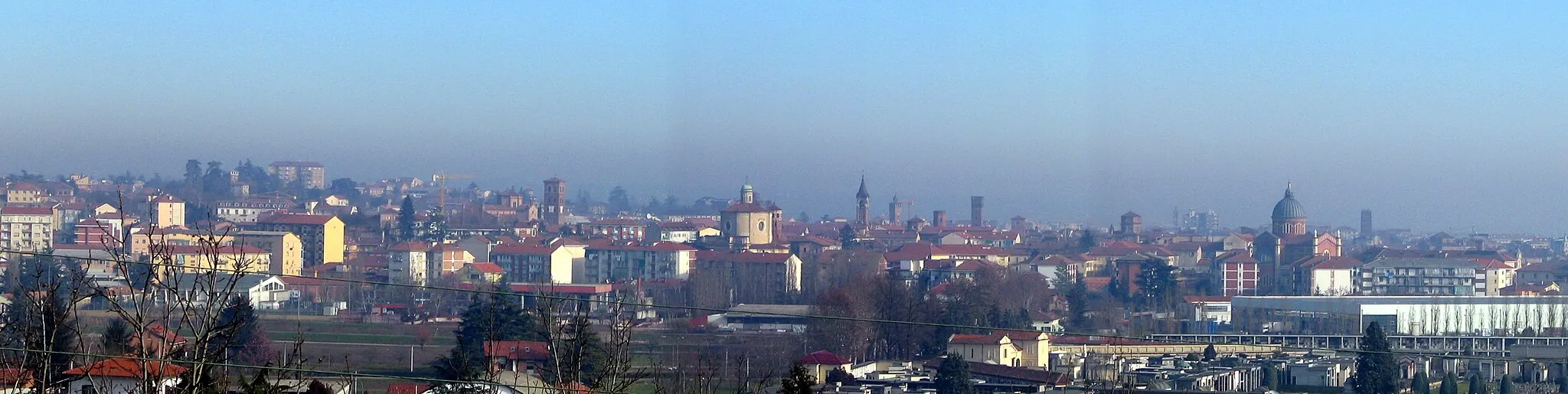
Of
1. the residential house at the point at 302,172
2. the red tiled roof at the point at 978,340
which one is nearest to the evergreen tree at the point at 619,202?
the residential house at the point at 302,172

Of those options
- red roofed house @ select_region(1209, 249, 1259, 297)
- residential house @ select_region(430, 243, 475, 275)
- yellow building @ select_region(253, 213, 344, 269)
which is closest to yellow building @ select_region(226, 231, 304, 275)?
yellow building @ select_region(253, 213, 344, 269)

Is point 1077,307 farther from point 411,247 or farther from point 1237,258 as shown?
point 411,247

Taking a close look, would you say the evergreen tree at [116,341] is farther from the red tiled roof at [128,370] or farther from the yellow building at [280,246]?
the yellow building at [280,246]

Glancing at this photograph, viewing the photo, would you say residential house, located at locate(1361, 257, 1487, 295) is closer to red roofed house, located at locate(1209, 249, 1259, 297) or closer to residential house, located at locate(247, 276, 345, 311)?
red roofed house, located at locate(1209, 249, 1259, 297)

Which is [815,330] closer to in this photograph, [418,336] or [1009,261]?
[418,336]

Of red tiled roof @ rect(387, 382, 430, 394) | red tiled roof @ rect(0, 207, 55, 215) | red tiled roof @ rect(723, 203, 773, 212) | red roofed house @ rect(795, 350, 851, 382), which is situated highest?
red tiled roof @ rect(723, 203, 773, 212)

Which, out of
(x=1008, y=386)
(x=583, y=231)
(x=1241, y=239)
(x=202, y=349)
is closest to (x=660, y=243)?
(x=583, y=231)
